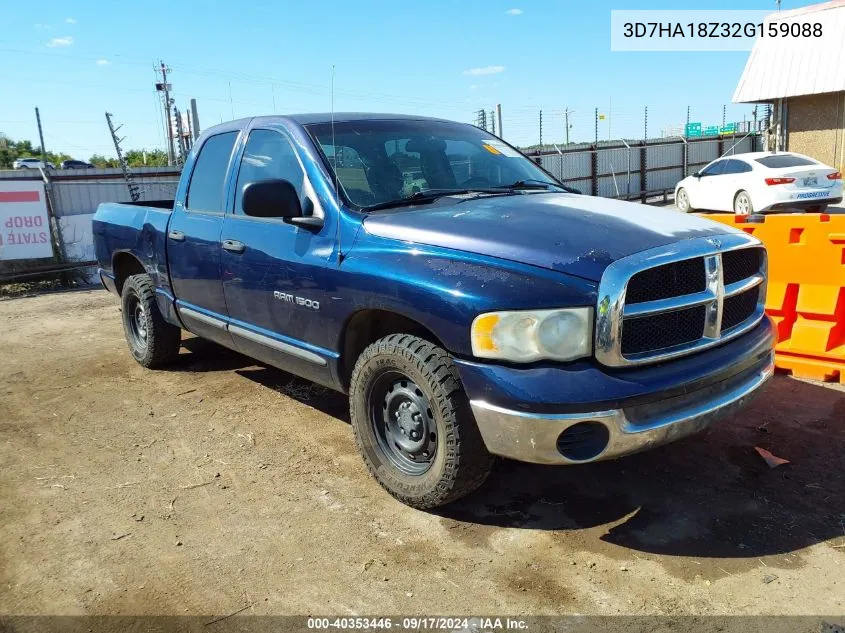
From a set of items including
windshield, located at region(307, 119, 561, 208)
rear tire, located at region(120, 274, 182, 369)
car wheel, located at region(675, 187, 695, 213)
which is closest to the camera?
windshield, located at region(307, 119, 561, 208)

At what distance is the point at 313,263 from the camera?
3.63 meters

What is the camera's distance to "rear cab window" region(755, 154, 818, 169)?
14.6 m

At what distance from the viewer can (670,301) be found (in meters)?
2.89

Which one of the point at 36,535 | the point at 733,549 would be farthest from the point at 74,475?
the point at 733,549

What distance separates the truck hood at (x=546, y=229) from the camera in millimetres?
A: 2834

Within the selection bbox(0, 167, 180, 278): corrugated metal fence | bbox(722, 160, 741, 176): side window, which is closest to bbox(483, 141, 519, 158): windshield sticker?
bbox(0, 167, 180, 278): corrugated metal fence

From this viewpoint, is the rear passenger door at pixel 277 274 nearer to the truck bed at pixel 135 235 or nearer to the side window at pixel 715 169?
the truck bed at pixel 135 235

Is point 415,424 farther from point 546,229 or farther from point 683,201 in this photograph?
point 683,201

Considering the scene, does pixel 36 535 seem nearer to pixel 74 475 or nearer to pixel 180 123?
pixel 74 475

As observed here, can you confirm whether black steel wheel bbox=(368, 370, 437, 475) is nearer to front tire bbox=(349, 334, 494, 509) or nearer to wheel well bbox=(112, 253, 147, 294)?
front tire bbox=(349, 334, 494, 509)

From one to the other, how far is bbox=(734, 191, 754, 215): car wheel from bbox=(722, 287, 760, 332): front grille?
1289 centimetres

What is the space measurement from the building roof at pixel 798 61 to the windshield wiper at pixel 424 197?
20.9 metres

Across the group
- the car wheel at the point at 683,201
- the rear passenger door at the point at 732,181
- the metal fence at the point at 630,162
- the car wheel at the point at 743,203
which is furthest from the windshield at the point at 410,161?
the car wheel at the point at 683,201

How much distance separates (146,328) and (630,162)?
18.5m
